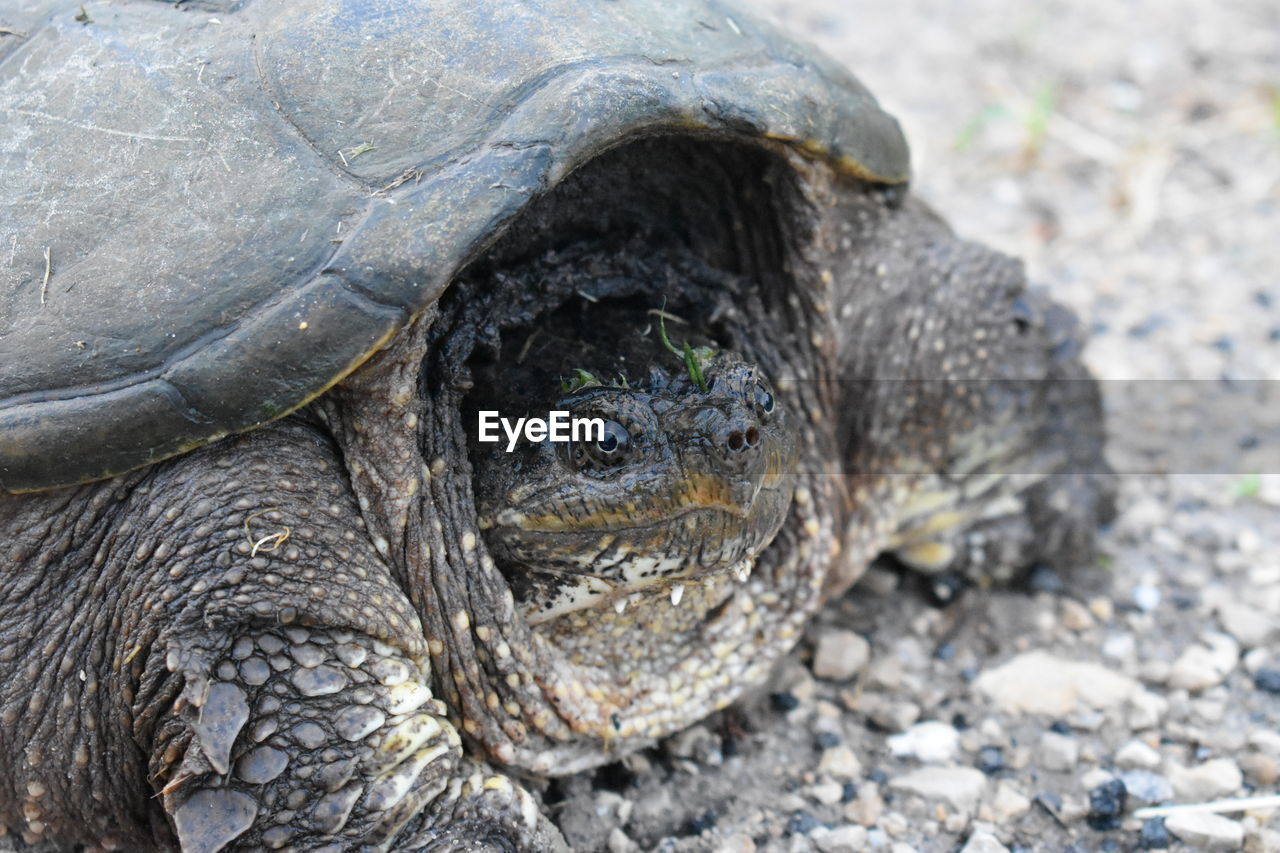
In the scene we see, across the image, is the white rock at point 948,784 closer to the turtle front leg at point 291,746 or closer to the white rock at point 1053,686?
the white rock at point 1053,686

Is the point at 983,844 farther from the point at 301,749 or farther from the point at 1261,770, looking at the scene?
the point at 301,749

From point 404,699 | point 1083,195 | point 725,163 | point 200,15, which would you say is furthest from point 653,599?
point 1083,195

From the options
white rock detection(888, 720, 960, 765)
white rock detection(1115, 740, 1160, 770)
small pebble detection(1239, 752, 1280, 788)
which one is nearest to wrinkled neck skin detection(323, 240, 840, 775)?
white rock detection(888, 720, 960, 765)

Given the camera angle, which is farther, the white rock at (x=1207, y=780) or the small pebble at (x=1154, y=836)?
the white rock at (x=1207, y=780)

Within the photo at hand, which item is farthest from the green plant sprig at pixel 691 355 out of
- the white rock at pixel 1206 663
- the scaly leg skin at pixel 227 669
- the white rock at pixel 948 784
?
the white rock at pixel 1206 663

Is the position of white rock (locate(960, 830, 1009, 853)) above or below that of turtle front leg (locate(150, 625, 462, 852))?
below

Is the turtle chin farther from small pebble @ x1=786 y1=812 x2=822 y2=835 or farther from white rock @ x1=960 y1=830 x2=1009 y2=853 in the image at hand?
white rock @ x1=960 y1=830 x2=1009 y2=853

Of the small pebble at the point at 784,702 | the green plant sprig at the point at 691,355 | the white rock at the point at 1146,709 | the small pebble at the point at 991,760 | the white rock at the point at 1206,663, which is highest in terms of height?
the green plant sprig at the point at 691,355
